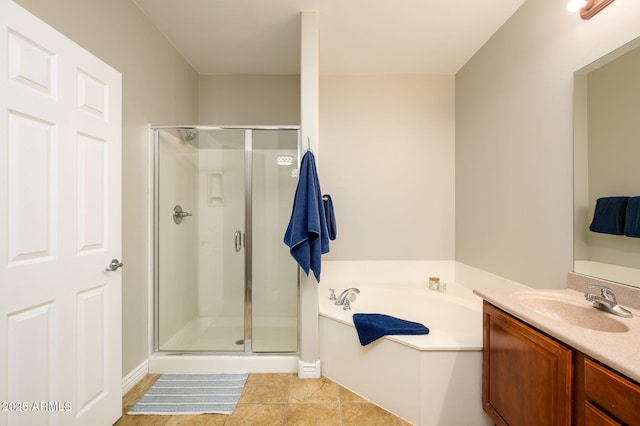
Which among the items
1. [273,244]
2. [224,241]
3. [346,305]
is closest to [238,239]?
[224,241]

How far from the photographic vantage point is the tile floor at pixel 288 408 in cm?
155

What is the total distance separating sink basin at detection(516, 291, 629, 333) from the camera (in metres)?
1.11

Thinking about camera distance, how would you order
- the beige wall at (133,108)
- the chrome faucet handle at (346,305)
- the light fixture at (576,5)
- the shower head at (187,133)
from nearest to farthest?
1. the light fixture at (576,5)
2. the beige wall at (133,108)
3. the chrome faucet handle at (346,305)
4. the shower head at (187,133)

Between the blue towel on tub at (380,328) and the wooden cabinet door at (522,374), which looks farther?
the blue towel on tub at (380,328)

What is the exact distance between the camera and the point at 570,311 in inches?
49.7

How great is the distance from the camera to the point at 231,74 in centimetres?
286

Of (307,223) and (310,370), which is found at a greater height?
(307,223)

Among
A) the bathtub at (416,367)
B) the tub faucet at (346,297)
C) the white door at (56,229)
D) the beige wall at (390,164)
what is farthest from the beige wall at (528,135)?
the white door at (56,229)

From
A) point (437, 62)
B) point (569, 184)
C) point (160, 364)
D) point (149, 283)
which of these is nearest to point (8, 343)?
point (149, 283)

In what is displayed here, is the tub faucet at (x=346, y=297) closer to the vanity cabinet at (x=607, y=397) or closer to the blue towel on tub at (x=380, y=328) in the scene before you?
the blue towel on tub at (x=380, y=328)

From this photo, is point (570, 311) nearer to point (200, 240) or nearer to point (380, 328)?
point (380, 328)

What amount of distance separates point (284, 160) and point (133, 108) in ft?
3.55

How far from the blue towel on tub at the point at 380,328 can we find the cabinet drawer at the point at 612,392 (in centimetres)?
83

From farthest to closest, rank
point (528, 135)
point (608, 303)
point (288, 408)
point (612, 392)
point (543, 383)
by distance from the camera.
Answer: point (528, 135), point (288, 408), point (608, 303), point (543, 383), point (612, 392)
